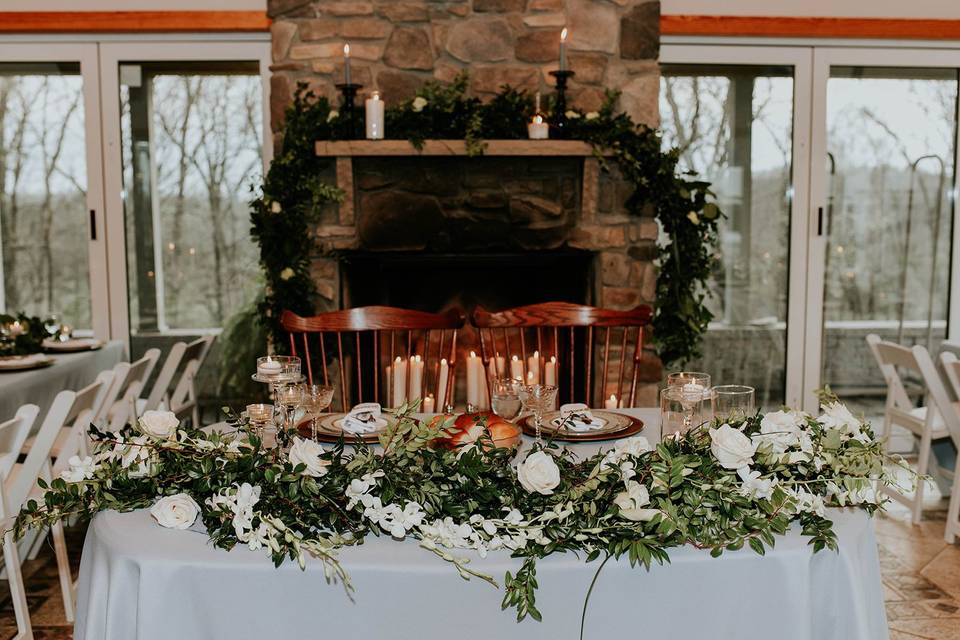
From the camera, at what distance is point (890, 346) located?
3.45 m

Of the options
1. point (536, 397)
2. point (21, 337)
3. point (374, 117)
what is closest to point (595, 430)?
point (536, 397)

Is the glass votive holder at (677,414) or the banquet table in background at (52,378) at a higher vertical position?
the glass votive holder at (677,414)

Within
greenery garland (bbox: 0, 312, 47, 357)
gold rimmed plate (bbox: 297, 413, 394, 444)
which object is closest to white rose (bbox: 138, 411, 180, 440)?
gold rimmed plate (bbox: 297, 413, 394, 444)

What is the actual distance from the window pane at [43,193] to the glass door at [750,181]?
2.85 m

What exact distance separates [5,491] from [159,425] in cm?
107

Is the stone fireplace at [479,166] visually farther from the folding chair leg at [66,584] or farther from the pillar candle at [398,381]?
the folding chair leg at [66,584]

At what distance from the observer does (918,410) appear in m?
3.76

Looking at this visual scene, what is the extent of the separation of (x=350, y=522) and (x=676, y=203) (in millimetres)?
2733

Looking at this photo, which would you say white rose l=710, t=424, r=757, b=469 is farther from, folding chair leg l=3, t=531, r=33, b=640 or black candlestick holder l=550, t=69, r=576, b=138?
black candlestick holder l=550, t=69, r=576, b=138

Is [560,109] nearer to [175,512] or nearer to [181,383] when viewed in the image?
[181,383]

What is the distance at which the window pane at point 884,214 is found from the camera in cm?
444

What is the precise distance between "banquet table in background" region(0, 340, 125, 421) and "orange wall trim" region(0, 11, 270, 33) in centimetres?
145

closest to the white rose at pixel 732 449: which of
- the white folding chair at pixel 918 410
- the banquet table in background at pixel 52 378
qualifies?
the white folding chair at pixel 918 410

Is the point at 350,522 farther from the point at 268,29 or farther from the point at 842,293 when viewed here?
the point at 842,293
